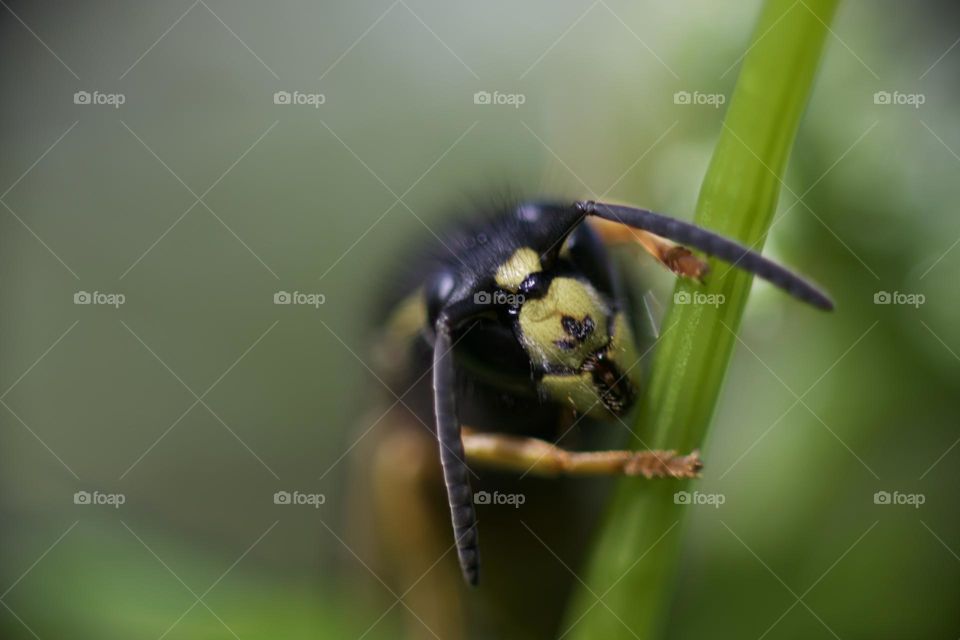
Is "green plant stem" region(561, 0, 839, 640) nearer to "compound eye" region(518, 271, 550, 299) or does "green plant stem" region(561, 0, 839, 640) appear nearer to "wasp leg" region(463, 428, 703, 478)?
"wasp leg" region(463, 428, 703, 478)

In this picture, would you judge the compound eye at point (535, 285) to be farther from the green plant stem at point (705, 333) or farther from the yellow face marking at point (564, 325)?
the green plant stem at point (705, 333)

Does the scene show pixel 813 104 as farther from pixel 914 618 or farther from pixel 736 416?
pixel 914 618

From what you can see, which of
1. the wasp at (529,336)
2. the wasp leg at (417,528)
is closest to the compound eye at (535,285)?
the wasp at (529,336)

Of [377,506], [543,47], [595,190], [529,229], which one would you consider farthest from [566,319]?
[543,47]

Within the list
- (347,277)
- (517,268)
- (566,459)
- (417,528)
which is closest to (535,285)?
(517,268)

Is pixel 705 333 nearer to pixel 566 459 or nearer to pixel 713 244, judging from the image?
pixel 713 244
